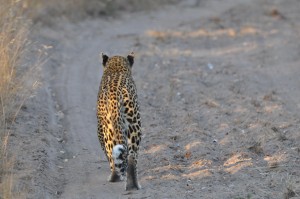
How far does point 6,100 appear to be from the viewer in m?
10.6

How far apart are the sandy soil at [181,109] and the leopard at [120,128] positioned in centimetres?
28

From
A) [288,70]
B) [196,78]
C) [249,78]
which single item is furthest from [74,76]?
[288,70]

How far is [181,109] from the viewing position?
41.4 ft

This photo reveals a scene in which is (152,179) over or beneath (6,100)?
beneath

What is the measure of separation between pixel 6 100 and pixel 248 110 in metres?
4.13

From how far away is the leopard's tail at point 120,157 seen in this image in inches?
336

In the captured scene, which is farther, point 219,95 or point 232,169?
point 219,95

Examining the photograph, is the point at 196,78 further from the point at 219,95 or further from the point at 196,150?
the point at 196,150

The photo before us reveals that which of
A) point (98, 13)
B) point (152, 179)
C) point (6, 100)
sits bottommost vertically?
point (152, 179)

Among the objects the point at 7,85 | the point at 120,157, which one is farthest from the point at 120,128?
the point at 7,85

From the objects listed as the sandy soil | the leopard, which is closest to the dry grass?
the sandy soil

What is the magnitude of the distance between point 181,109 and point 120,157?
414 centimetres

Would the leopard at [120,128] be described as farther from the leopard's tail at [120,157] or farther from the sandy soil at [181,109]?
the sandy soil at [181,109]

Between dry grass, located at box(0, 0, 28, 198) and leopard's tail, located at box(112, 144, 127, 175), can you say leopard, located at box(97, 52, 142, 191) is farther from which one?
dry grass, located at box(0, 0, 28, 198)
